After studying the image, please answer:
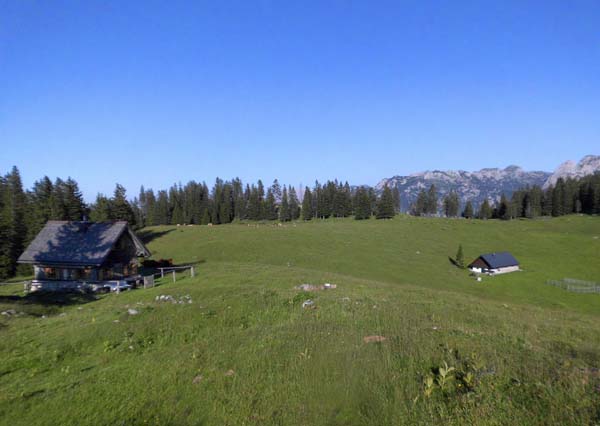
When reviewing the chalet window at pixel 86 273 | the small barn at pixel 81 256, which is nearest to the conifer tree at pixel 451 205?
the small barn at pixel 81 256

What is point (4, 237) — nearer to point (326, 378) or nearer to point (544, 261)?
point (326, 378)

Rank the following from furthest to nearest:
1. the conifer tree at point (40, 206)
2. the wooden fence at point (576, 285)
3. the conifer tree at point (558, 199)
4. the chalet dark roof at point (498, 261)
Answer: the conifer tree at point (558, 199) < the conifer tree at point (40, 206) < the chalet dark roof at point (498, 261) < the wooden fence at point (576, 285)

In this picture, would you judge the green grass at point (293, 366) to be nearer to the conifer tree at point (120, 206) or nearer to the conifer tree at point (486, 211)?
the conifer tree at point (120, 206)

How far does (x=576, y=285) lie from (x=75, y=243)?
244ft

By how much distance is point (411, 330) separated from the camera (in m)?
13.3

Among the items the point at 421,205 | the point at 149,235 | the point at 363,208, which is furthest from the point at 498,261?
the point at 421,205

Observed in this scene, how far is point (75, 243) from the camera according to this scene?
43219 mm

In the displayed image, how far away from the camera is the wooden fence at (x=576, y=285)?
5191cm

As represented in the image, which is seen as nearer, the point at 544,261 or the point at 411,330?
the point at 411,330

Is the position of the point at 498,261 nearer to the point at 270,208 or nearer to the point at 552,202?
the point at 270,208

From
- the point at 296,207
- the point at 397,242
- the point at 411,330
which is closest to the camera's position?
the point at 411,330

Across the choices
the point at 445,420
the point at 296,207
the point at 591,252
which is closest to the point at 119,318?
the point at 445,420

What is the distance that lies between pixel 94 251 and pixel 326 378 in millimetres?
41175

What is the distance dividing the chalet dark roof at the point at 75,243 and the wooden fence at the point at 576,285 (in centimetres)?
6593
